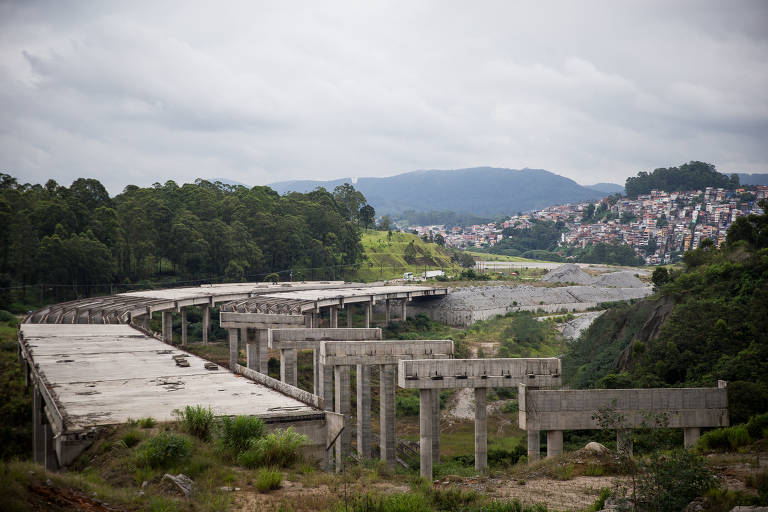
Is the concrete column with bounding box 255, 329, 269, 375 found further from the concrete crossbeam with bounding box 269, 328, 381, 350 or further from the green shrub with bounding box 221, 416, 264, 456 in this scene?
the green shrub with bounding box 221, 416, 264, 456

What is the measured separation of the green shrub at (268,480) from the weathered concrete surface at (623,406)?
1097 centimetres

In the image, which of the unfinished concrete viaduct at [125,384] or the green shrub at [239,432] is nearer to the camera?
the green shrub at [239,432]

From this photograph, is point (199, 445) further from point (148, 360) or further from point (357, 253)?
point (357, 253)

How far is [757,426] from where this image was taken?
22.1 m

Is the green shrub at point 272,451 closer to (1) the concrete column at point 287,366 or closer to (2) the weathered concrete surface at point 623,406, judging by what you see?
(2) the weathered concrete surface at point 623,406

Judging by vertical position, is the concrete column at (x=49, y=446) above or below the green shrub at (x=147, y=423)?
below

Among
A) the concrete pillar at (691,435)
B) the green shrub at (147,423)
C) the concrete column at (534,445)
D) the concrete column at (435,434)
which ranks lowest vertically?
the concrete column at (435,434)

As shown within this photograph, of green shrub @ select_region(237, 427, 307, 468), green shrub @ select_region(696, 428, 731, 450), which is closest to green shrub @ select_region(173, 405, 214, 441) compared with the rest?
green shrub @ select_region(237, 427, 307, 468)

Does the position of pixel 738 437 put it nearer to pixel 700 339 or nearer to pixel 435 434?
pixel 700 339

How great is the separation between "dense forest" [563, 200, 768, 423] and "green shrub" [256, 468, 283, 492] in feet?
59.8

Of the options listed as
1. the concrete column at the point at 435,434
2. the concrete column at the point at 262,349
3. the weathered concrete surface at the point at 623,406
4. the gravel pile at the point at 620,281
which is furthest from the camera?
the gravel pile at the point at 620,281

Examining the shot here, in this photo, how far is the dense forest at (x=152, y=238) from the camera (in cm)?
6500

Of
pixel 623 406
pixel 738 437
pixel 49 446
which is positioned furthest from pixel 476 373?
pixel 49 446

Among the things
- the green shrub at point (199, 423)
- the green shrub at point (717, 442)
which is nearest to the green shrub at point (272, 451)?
the green shrub at point (199, 423)
